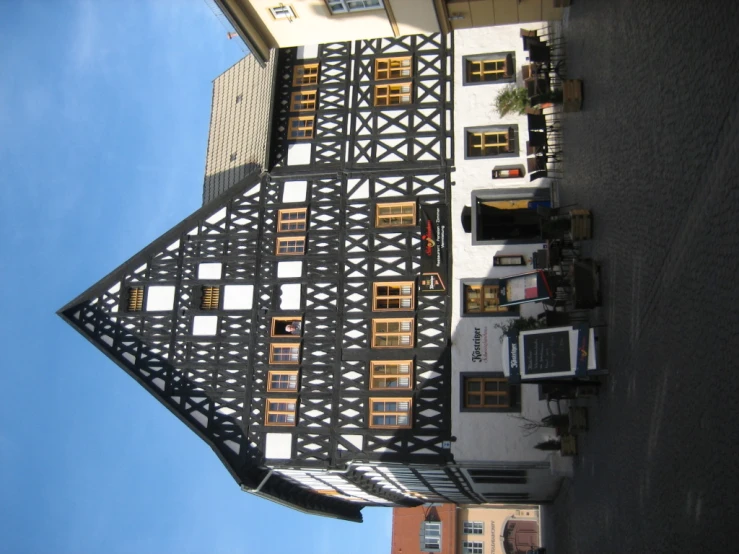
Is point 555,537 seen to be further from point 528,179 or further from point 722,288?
point 722,288

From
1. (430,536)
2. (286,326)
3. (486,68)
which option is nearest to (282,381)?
(286,326)

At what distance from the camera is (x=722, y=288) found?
29.8 ft

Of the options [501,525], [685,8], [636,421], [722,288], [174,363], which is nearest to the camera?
[722,288]

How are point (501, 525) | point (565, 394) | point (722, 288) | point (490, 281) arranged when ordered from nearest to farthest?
1. point (722, 288)
2. point (565, 394)
3. point (490, 281)
4. point (501, 525)

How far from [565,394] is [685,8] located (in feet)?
31.9

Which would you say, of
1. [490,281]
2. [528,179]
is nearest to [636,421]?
[490,281]

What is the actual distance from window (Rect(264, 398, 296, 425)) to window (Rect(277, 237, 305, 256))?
15.7ft

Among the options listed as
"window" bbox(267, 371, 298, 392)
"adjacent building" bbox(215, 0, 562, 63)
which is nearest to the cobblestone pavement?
"adjacent building" bbox(215, 0, 562, 63)

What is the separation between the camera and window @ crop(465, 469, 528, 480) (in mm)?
21547

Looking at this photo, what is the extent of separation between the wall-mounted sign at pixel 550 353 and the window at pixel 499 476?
5.50 meters

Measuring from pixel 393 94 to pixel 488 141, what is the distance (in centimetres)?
359

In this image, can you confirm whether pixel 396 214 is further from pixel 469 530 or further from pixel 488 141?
pixel 469 530

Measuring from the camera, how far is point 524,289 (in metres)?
18.5

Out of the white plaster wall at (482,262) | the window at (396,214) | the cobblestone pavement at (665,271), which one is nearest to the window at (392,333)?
the white plaster wall at (482,262)
